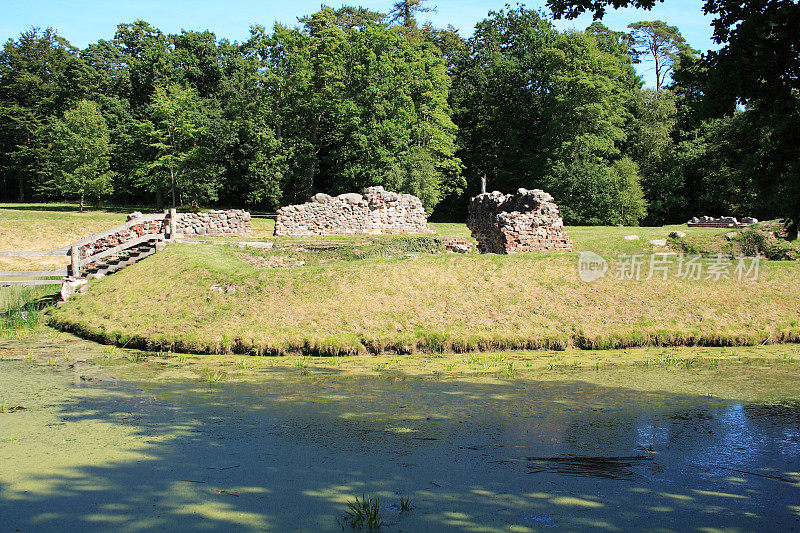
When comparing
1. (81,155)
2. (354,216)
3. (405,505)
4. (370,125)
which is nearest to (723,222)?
(354,216)

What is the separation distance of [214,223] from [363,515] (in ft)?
76.4

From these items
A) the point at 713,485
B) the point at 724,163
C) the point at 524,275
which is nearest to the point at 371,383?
the point at 713,485

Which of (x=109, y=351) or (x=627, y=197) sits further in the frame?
(x=627, y=197)

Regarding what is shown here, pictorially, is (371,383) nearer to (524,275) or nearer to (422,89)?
(524,275)

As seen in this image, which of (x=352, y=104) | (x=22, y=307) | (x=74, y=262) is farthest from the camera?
(x=352, y=104)

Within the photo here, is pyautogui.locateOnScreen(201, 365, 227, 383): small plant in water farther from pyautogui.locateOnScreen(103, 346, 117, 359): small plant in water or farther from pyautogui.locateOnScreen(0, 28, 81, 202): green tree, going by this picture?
pyautogui.locateOnScreen(0, 28, 81, 202): green tree

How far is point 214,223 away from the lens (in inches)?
1038

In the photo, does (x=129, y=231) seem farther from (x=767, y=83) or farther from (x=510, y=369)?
(x=767, y=83)

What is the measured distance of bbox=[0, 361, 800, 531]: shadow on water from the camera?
15.2 feet

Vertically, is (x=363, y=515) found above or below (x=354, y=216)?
below

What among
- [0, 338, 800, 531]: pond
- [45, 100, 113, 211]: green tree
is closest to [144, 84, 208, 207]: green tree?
[45, 100, 113, 211]: green tree

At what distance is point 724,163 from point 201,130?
30218 mm

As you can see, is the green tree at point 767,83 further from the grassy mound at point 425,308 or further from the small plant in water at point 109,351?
the small plant in water at point 109,351

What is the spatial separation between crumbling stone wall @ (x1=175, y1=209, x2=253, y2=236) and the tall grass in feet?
28.7
